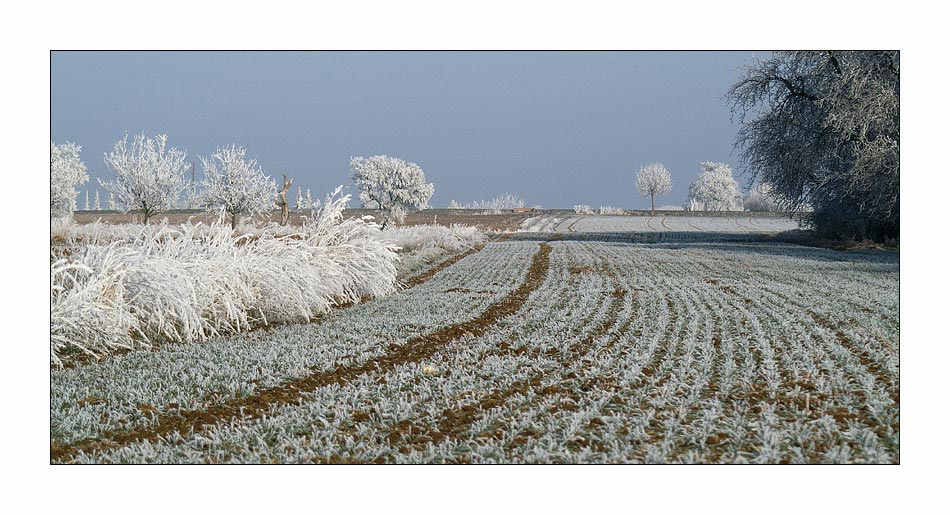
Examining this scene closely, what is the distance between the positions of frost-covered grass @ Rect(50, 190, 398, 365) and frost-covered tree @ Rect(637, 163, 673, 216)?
8200cm

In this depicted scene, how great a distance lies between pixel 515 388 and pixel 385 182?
58.0 meters

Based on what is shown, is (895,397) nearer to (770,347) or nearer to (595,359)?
(770,347)

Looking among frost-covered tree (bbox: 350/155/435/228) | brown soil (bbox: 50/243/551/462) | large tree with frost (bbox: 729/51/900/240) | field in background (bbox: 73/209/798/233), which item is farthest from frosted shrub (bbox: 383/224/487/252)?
frost-covered tree (bbox: 350/155/435/228)

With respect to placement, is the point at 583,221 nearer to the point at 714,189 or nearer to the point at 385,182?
the point at 385,182

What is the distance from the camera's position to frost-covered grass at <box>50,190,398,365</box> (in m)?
7.60

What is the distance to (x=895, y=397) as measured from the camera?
17.0 feet

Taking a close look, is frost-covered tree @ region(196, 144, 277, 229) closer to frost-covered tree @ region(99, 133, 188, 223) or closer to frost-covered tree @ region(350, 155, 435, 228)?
frost-covered tree @ region(99, 133, 188, 223)

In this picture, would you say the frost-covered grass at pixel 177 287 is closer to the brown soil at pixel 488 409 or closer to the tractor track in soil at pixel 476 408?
the tractor track in soil at pixel 476 408

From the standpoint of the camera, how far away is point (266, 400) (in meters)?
5.66

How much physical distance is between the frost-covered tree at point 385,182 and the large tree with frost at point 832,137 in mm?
38699

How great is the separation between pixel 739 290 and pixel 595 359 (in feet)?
23.6

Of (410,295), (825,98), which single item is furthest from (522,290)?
(825,98)

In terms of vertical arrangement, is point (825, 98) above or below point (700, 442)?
above

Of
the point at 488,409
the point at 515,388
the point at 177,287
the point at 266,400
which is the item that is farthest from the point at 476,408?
the point at 177,287
